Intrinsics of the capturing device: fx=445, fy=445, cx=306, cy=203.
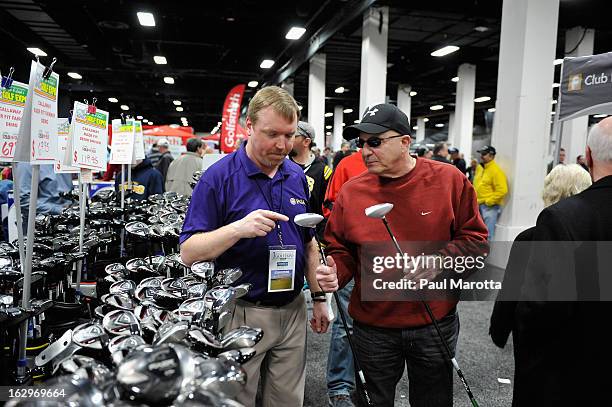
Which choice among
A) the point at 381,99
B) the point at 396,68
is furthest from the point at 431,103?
the point at 381,99

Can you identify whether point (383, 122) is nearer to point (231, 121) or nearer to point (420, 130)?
point (231, 121)

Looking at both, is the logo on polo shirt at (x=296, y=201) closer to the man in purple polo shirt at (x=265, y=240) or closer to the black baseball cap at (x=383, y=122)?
the man in purple polo shirt at (x=265, y=240)

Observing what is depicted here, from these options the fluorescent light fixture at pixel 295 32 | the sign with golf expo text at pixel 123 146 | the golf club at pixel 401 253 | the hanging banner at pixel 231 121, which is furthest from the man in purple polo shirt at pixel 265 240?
the fluorescent light fixture at pixel 295 32

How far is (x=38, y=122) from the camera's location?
2469mm

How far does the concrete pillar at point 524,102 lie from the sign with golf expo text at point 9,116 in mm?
5836

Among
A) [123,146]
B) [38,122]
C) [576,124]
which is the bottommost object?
[38,122]

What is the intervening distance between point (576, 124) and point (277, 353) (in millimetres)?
10133

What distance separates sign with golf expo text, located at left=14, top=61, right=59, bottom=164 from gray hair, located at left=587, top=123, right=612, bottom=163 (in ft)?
8.61

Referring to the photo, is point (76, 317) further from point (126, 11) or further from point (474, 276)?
point (126, 11)

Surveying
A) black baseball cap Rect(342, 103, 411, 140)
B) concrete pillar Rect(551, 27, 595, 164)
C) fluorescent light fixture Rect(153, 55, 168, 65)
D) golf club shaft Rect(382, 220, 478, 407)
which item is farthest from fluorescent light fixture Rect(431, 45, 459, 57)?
golf club shaft Rect(382, 220, 478, 407)

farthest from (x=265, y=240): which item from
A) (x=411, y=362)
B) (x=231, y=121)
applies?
(x=231, y=121)

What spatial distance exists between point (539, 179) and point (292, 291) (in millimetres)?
5660

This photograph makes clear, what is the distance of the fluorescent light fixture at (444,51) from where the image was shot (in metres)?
13.1

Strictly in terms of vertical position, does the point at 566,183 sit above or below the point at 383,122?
below
